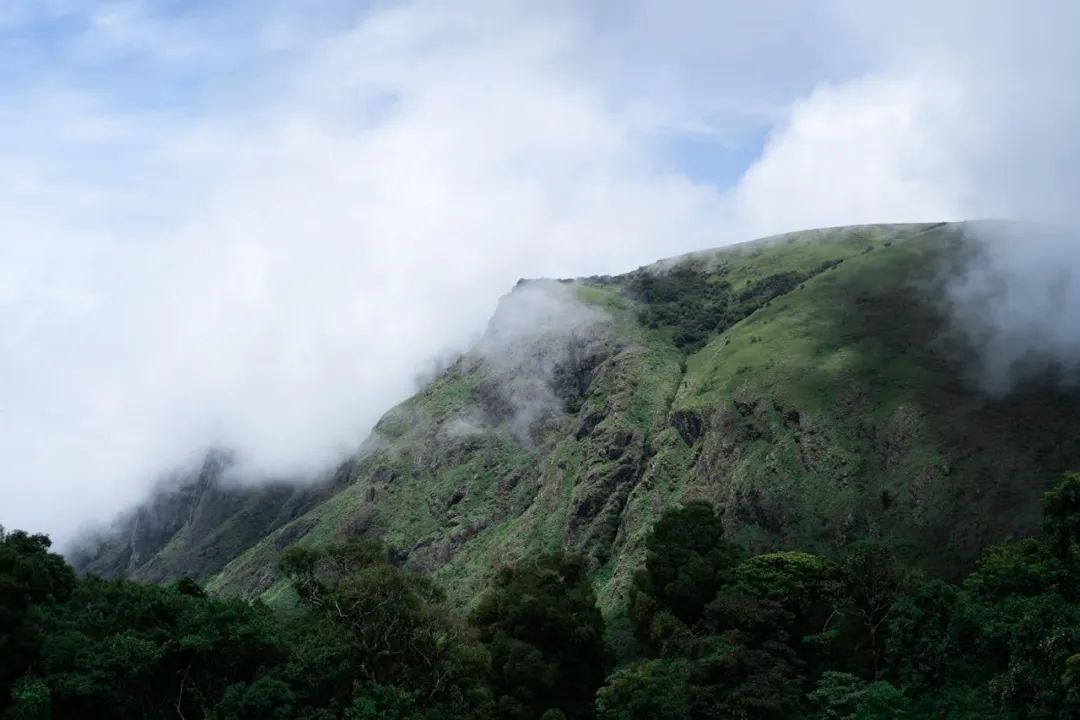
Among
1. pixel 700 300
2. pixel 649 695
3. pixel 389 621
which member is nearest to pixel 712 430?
pixel 649 695

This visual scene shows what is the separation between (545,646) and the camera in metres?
68.8

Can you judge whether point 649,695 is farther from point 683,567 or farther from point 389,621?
point 683,567

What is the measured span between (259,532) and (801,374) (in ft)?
434

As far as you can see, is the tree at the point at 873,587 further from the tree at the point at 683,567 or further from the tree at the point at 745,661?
the tree at the point at 683,567

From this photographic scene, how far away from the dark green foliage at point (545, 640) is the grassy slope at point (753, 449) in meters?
23.5

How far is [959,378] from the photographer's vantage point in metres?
94.1

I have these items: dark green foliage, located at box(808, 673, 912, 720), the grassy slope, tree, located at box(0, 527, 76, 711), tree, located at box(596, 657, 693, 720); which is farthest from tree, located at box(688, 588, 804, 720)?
tree, located at box(0, 527, 76, 711)

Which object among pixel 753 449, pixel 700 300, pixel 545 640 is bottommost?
pixel 545 640

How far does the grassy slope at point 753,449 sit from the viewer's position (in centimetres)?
8231

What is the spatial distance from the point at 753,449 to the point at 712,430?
28.6ft

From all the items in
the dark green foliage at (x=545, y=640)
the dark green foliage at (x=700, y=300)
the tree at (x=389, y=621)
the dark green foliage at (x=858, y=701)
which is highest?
the dark green foliage at (x=700, y=300)

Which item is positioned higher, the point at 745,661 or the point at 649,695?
the point at 649,695

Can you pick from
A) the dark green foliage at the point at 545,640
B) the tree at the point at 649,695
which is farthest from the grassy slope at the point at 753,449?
the tree at the point at 649,695

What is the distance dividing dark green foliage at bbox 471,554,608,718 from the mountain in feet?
68.3
